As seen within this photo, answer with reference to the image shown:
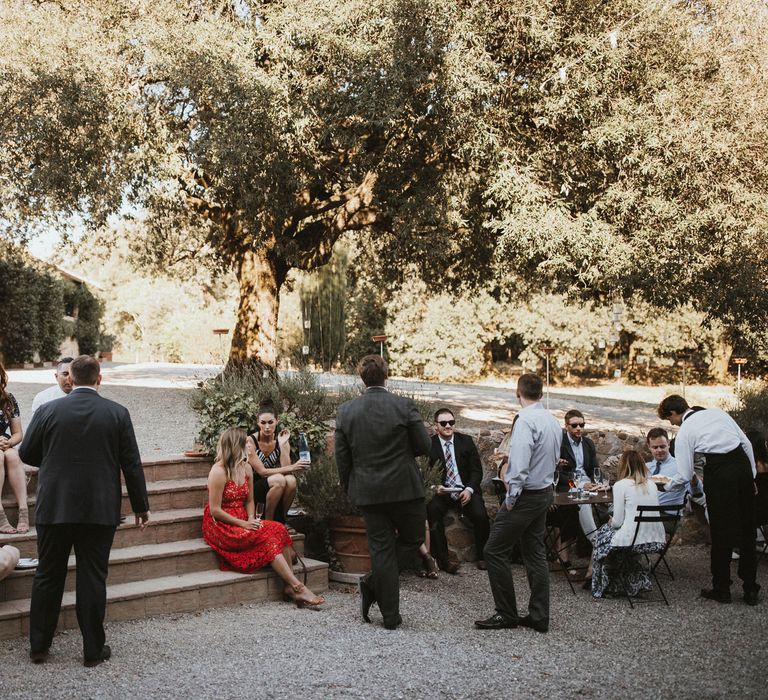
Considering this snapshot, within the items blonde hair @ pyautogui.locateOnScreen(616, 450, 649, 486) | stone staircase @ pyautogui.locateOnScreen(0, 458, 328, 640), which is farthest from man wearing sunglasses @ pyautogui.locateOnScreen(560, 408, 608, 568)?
stone staircase @ pyautogui.locateOnScreen(0, 458, 328, 640)

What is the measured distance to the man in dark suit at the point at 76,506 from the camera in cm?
498

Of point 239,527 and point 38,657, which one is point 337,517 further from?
point 38,657

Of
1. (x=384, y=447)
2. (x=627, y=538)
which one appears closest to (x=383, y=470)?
Result: (x=384, y=447)

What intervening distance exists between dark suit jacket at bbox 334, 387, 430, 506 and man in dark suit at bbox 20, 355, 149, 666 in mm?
1629

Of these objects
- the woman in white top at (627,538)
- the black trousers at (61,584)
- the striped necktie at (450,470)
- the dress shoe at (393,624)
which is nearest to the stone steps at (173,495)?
the black trousers at (61,584)

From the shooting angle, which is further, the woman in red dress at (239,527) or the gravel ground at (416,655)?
the woman in red dress at (239,527)

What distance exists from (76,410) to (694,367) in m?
38.6

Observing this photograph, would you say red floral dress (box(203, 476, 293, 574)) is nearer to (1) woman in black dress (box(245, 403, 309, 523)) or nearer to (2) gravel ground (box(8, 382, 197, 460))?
(1) woman in black dress (box(245, 403, 309, 523))

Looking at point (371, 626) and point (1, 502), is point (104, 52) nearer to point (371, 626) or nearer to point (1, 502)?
point (1, 502)

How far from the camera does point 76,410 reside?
5062 mm

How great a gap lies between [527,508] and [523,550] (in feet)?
1.27

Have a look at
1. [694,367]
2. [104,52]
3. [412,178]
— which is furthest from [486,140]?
[694,367]

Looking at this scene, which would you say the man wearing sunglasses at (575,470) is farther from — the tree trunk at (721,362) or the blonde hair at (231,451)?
the tree trunk at (721,362)

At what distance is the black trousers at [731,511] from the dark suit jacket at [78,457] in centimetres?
465
